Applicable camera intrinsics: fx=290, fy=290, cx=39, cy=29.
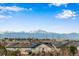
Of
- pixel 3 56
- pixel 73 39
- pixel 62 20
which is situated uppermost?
pixel 62 20

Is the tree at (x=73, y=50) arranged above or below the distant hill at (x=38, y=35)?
below

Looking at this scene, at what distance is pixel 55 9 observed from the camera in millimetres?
2691

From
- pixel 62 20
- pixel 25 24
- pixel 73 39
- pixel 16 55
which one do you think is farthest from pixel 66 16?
pixel 16 55

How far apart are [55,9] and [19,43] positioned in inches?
18.2

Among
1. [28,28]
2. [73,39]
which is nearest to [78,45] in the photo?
[73,39]

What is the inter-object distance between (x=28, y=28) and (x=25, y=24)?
47 mm

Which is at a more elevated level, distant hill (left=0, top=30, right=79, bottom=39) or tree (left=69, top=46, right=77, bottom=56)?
distant hill (left=0, top=30, right=79, bottom=39)

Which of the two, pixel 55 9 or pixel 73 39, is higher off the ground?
pixel 55 9

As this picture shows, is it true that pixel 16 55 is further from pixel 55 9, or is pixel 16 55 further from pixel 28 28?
pixel 55 9

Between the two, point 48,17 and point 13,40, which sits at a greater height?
point 48,17

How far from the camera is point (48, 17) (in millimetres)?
2717

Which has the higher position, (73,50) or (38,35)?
→ (38,35)

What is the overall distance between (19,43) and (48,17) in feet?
1.20

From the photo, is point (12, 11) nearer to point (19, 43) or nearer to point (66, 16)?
point (19, 43)
